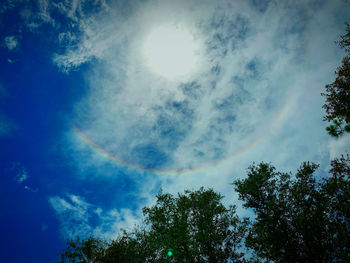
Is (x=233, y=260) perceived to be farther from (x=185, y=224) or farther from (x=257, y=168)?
(x=257, y=168)

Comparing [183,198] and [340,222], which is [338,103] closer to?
[340,222]

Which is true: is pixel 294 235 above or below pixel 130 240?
below

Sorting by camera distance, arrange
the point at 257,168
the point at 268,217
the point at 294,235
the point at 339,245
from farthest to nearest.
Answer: the point at 257,168 < the point at 268,217 < the point at 294,235 < the point at 339,245

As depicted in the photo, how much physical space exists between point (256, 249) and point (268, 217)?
5191mm

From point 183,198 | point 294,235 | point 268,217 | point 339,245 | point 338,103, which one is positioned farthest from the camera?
point 183,198

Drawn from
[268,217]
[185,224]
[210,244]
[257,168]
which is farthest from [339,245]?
[185,224]

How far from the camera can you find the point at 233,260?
28359 mm

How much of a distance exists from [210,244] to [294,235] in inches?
510

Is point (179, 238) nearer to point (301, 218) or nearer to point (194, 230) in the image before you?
point (194, 230)

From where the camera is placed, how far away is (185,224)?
3091cm

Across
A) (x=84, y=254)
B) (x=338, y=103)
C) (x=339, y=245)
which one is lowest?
(x=339, y=245)

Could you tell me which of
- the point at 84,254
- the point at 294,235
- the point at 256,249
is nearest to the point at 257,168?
the point at 294,235

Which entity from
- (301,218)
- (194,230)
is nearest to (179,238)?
(194,230)

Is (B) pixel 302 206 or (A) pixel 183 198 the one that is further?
(A) pixel 183 198
